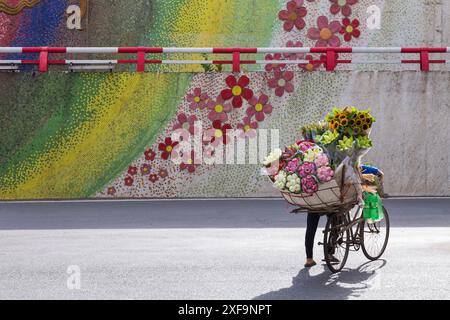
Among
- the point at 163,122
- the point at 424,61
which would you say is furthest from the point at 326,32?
the point at 163,122

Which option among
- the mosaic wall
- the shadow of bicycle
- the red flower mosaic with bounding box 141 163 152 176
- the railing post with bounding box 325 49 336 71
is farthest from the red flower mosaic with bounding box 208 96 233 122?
the shadow of bicycle

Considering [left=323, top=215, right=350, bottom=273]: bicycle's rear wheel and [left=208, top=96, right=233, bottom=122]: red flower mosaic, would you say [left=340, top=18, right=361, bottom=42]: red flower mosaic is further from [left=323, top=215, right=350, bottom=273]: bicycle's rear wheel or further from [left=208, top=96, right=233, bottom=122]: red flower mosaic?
[left=323, top=215, right=350, bottom=273]: bicycle's rear wheel

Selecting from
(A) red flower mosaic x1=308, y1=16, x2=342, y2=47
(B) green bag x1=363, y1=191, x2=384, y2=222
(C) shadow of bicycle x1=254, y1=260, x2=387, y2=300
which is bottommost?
(C) shadow of bicycle x1=254, y1=260, x2=387, y2=300

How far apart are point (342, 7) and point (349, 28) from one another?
570 mm

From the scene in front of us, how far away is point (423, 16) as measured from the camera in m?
23.3

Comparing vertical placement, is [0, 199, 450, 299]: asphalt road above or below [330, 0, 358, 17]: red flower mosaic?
below

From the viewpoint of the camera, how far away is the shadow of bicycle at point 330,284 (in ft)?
27.1

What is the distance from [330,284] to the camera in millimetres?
8945

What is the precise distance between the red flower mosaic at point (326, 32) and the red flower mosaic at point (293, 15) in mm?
436

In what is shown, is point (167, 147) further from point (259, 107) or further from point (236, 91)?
point (259, 107)

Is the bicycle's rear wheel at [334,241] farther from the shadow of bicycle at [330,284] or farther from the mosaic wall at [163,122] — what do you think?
the mosaic wall at [163,122]

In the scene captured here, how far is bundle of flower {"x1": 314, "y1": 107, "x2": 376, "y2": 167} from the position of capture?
370 inches

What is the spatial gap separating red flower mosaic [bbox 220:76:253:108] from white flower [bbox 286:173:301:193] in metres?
9.25

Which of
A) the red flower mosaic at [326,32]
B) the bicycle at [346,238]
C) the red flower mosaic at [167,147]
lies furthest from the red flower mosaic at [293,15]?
the bicycle at [346,238]
